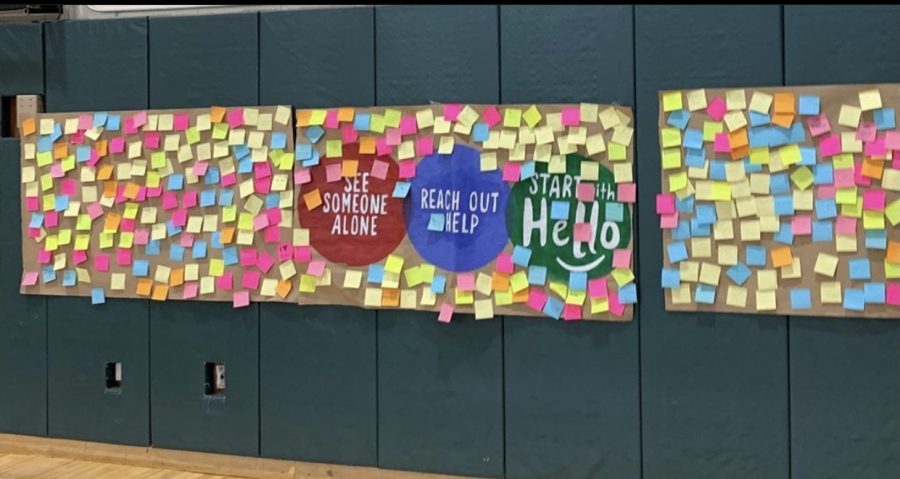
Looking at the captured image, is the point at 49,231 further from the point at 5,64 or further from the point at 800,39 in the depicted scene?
the point at 800,39

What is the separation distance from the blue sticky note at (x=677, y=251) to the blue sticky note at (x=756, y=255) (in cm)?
21

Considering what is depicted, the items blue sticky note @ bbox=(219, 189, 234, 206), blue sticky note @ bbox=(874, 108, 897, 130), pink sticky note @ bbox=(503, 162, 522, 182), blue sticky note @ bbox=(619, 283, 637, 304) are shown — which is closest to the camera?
blue sticky note @ bbox=(874, 108, 897, 130)

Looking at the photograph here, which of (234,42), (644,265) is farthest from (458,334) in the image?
(234,42)

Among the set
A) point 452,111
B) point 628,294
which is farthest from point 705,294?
point 452,111

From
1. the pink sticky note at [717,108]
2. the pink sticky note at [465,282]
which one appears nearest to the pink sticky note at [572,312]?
the pink sticky note at [465,282]

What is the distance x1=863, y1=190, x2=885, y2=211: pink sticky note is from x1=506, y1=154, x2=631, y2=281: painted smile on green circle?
0.77 meters

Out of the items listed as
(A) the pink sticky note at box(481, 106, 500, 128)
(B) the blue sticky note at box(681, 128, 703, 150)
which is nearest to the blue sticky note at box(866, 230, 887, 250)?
(B) the blue sticky note at box(681, 128, 703, 150)

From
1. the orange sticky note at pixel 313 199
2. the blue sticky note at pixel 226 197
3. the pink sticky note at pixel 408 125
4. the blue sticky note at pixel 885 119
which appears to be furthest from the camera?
the blue sticky note at pixel 226 197

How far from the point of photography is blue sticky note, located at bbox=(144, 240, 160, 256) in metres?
3.48

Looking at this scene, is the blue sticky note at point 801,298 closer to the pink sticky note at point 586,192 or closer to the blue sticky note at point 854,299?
the blue sticky note at point 854,299

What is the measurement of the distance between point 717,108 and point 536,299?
3.04 feet

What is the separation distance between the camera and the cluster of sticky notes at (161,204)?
3330 millimetres

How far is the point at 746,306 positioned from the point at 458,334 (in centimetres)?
104

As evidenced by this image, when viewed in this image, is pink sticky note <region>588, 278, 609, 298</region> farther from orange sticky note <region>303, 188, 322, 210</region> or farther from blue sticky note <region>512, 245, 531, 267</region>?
orange sticky note <region>303, 188, 322, 210</region>
